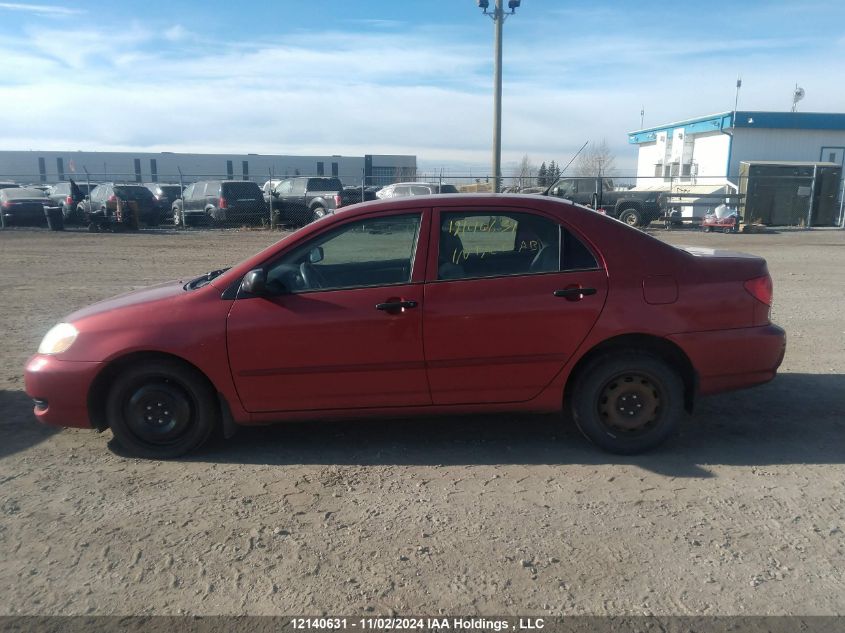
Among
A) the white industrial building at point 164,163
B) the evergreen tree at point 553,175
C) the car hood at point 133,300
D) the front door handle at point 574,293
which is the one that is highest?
the white industrial building at point 164,163

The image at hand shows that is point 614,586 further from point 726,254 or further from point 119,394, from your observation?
point 119,394

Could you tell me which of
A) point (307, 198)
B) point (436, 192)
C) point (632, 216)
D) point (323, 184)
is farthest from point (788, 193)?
point (307, 198)

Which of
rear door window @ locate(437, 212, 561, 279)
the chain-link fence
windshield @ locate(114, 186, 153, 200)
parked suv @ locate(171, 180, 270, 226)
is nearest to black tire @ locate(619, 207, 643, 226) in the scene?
the chain-link fence

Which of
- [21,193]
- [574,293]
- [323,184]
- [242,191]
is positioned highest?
[323,184]

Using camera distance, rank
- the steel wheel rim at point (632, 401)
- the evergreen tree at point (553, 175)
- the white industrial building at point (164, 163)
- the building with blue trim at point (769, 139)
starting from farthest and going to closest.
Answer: the white industrial building at point (164, 163) < the building with blue trim at point (769, 139) < the evergreen tree at point (553, 175) < the steel wheel rim at point (632, 401)

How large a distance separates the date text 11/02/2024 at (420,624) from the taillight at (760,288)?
8.93 ft

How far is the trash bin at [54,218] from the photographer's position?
22969mm

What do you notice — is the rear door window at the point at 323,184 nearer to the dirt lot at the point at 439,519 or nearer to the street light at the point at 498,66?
the street light at the point at 498,66

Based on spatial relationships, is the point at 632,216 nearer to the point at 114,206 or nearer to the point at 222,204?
the point at 222,204

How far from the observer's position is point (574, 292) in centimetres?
433

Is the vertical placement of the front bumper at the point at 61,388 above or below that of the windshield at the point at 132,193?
below

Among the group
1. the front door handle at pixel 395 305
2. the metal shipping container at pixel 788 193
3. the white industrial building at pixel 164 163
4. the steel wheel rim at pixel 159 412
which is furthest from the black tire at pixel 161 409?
the white industrial building at pixel 164 163

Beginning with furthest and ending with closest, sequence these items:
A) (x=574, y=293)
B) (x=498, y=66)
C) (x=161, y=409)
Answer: (x=498, y=66) < (x=161, y=409) < (x=574, y=293)

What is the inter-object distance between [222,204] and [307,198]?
9.84ft
